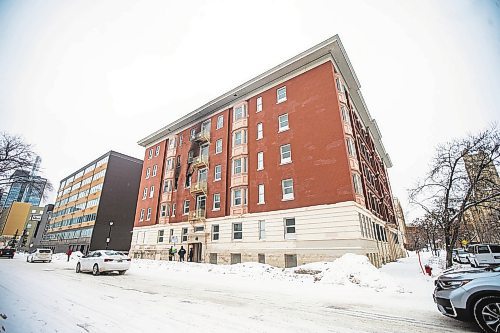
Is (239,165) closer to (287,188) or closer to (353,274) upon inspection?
(287,188)

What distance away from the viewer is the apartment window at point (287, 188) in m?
21.7

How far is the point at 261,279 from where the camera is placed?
1401cm

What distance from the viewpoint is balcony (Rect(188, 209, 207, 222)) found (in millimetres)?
27125

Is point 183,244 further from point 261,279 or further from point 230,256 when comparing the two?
point 261,279

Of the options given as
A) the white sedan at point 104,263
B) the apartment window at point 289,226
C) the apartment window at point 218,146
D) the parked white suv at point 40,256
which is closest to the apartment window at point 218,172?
the apartment window at point 218,146

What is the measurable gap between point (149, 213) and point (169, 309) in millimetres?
31472

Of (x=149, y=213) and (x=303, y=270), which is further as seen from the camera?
(x=149, y=213)

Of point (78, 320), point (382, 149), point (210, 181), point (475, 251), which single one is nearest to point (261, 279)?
point (78, 320)

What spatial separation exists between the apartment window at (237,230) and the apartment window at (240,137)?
9135mm

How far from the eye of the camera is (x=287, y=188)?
22.1 meters

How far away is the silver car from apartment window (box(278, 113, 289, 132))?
65.1 ft

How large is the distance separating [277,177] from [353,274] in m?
11.8

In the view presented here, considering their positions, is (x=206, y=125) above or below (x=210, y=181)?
above

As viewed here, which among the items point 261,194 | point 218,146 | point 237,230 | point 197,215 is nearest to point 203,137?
point 218,146
